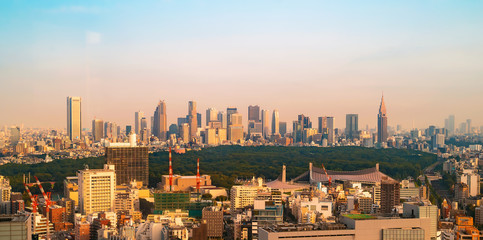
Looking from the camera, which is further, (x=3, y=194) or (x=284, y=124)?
(x=284, y=124)

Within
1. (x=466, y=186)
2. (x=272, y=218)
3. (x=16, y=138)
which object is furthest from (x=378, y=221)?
(x=16, y=138)

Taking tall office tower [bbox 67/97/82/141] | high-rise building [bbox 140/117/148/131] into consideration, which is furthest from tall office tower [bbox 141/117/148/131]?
tall office tower [bbox 67/97/82/141]

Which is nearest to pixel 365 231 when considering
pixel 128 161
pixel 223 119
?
pixel 128 161

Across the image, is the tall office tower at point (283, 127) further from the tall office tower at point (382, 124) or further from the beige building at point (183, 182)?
the beige building at point (183, 182)

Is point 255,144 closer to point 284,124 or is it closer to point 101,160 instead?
point 284,124

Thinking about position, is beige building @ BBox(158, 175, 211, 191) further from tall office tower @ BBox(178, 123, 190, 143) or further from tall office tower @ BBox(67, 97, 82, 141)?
tall office tower @ BBox(178, 123, 190, 143)
